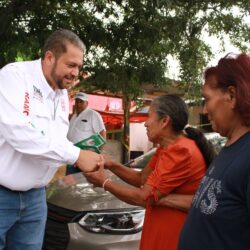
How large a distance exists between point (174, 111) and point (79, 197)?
4.95 feet

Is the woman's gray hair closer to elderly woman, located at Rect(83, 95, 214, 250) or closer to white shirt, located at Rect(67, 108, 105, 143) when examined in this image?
elderly woman, located at Rect(83, 95, 214, 250)

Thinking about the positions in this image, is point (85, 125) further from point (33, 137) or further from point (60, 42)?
point (33, 137)

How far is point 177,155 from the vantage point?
248 centimetres

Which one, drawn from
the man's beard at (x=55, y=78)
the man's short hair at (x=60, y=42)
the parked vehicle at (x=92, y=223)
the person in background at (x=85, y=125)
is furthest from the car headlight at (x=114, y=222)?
the person in background at (x=85, y=125)

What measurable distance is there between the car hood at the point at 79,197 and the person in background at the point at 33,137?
0.72m

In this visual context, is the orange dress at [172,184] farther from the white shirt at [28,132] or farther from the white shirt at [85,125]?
the white shirt at [85,125]

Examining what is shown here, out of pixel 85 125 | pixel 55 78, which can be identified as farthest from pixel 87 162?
pixel 85 125

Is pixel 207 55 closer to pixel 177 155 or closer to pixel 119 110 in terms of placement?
pixel 177 155

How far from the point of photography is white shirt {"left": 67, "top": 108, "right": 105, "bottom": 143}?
23.0 feet

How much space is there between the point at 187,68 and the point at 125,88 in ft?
3.35

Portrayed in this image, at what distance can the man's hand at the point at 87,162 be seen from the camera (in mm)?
2746

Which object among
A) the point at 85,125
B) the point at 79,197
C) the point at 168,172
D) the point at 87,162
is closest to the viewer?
the point at 168,172

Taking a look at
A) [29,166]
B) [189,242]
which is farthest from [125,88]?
[189,242]

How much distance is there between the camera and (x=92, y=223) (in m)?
3.44
